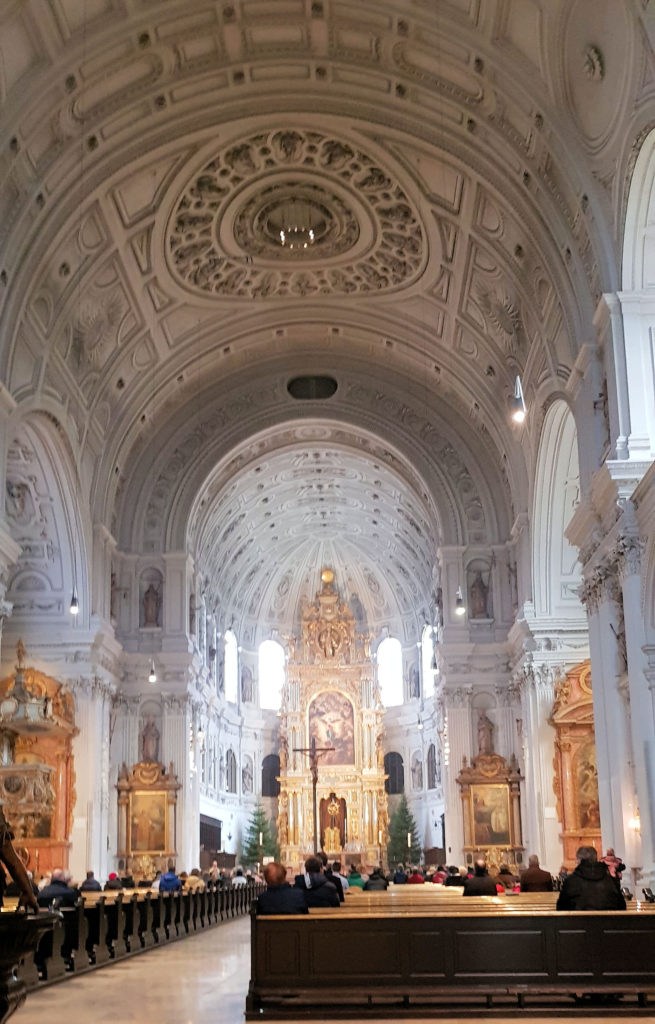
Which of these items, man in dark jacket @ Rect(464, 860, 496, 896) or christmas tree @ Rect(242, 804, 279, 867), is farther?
christmas tree @ Rect(242, 804, 279, 867)

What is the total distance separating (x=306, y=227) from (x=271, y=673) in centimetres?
2705

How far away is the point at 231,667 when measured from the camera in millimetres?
44906

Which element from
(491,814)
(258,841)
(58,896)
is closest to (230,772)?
(258,841)

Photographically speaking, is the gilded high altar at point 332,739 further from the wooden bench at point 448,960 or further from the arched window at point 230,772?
the wooden bench at point 448,960

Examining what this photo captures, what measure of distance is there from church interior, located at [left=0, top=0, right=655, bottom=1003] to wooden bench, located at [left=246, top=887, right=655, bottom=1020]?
25.2ft

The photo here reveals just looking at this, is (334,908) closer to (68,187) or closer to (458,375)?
(68,187)

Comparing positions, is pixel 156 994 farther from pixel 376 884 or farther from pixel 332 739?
pixel 332 739

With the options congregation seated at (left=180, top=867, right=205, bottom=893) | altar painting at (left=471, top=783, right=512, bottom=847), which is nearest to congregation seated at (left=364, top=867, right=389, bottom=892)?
congregation seated at (left=180, top=867, right=205, bottom=893)

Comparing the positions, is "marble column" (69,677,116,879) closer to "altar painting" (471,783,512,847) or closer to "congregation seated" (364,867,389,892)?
"congregation seated" (364,867,389,892)

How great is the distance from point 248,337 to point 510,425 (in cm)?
727

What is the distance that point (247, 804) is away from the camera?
4541cm

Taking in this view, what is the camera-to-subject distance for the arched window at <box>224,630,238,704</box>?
44219mm

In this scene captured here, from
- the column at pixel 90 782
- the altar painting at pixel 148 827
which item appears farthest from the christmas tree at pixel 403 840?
the column at pixel 90 782

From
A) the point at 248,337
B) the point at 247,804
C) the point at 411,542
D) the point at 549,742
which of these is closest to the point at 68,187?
the point at 248,337
